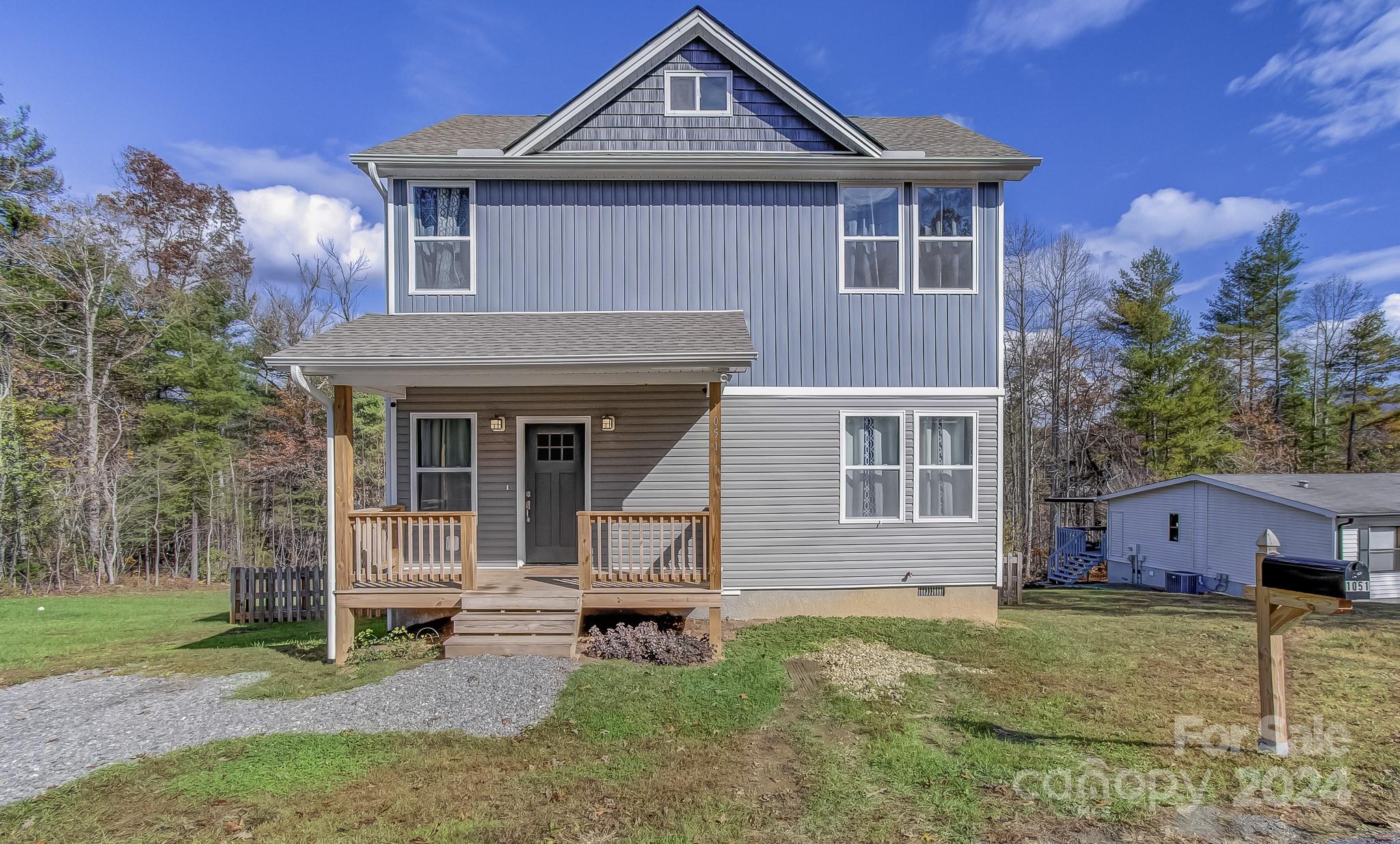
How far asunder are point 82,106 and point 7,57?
15.6 feet

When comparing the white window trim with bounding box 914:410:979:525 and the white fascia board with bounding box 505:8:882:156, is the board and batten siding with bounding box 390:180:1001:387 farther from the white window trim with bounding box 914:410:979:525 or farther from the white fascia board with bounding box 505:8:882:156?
the white fascia board with bounding box 505:8:882:156

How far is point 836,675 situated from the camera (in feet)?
19.8

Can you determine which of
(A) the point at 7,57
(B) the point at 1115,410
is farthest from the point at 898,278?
(A) the point at 7,57

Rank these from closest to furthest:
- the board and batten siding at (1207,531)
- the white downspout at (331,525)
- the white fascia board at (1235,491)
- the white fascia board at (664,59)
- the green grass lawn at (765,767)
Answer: the green grass lawn at (765,767) → the white downspout at (331,525) → the white fascia board at (664,59) → the white fascia board at (1235,491) → the board and batten siding at (1207,531)

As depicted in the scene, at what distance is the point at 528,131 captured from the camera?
9.42 meters

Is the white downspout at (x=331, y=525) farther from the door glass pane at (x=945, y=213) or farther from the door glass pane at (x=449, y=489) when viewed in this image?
the door glass pane at (x=945, y=213)

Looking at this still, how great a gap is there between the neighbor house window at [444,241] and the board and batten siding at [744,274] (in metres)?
0.16

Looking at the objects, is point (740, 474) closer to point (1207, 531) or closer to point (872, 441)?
point (872, 441)

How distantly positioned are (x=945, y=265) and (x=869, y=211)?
4.49 ft

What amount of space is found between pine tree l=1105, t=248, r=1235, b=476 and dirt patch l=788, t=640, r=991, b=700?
20586 mm

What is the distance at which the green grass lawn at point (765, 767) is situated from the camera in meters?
3.45

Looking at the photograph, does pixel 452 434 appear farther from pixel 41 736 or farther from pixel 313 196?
pixel 313 196

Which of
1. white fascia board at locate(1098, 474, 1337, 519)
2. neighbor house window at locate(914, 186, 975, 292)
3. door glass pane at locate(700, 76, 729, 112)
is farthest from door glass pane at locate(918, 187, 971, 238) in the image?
white fascia board at locate(1098, 474, 1337, 519)

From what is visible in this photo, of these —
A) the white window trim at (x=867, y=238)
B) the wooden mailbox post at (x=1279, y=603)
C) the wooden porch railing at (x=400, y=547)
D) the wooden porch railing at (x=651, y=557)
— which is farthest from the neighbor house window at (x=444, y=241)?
the wooden mailbox post at (x=1279, y=603)
